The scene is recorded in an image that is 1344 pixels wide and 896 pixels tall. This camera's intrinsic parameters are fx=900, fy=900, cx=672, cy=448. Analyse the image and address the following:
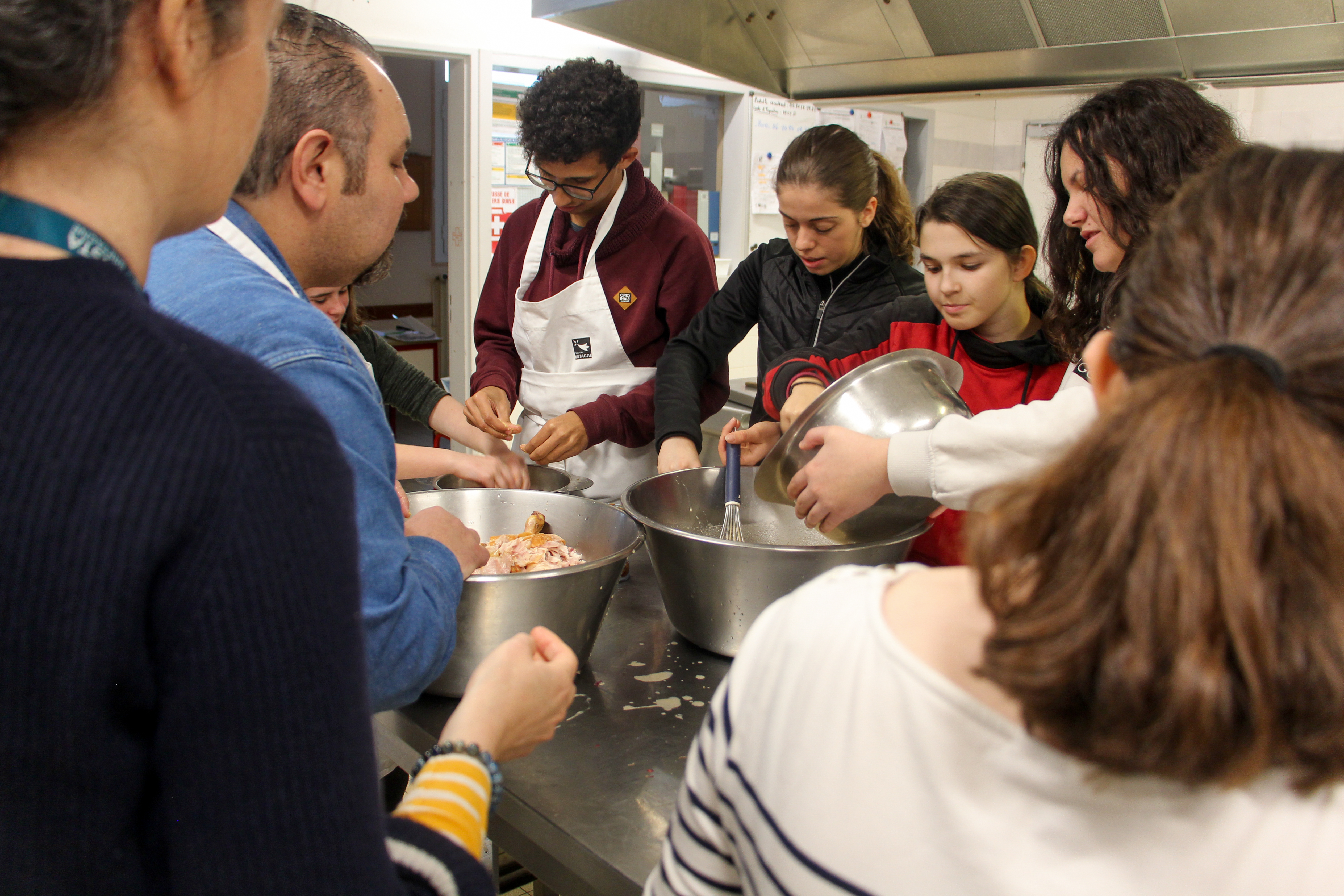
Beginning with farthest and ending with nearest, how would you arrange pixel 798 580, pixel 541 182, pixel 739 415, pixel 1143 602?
pixel 739 415, pixel 541 182, pixel 798 580, pixel 1143 602

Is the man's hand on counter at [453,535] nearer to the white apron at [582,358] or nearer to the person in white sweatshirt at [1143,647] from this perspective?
the person in white sweatshirt at [1143,647]

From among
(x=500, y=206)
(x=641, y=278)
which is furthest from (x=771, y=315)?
(x=500, y=206)

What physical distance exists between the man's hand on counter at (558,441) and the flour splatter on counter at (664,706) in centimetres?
78

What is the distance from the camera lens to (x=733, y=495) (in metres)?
1.34

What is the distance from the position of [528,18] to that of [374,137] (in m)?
2.96

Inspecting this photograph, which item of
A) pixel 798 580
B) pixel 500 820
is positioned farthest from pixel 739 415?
pixel 500 820

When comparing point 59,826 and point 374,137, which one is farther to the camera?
point 374,137

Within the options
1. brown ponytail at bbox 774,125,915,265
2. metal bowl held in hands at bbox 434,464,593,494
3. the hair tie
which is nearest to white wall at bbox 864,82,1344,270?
brown ponytail at bbox 774,125,915,265

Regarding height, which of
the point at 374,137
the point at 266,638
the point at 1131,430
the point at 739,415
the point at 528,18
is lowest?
the point at 739,415

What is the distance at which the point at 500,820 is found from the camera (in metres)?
0.99

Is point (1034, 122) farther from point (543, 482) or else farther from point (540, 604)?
point (540, 604)

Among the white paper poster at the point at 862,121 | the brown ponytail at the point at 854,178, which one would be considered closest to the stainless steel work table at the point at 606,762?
the brown ponytail at the point at 854,178

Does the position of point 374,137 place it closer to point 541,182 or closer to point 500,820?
point 500,820

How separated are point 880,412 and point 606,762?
1.79 ft
